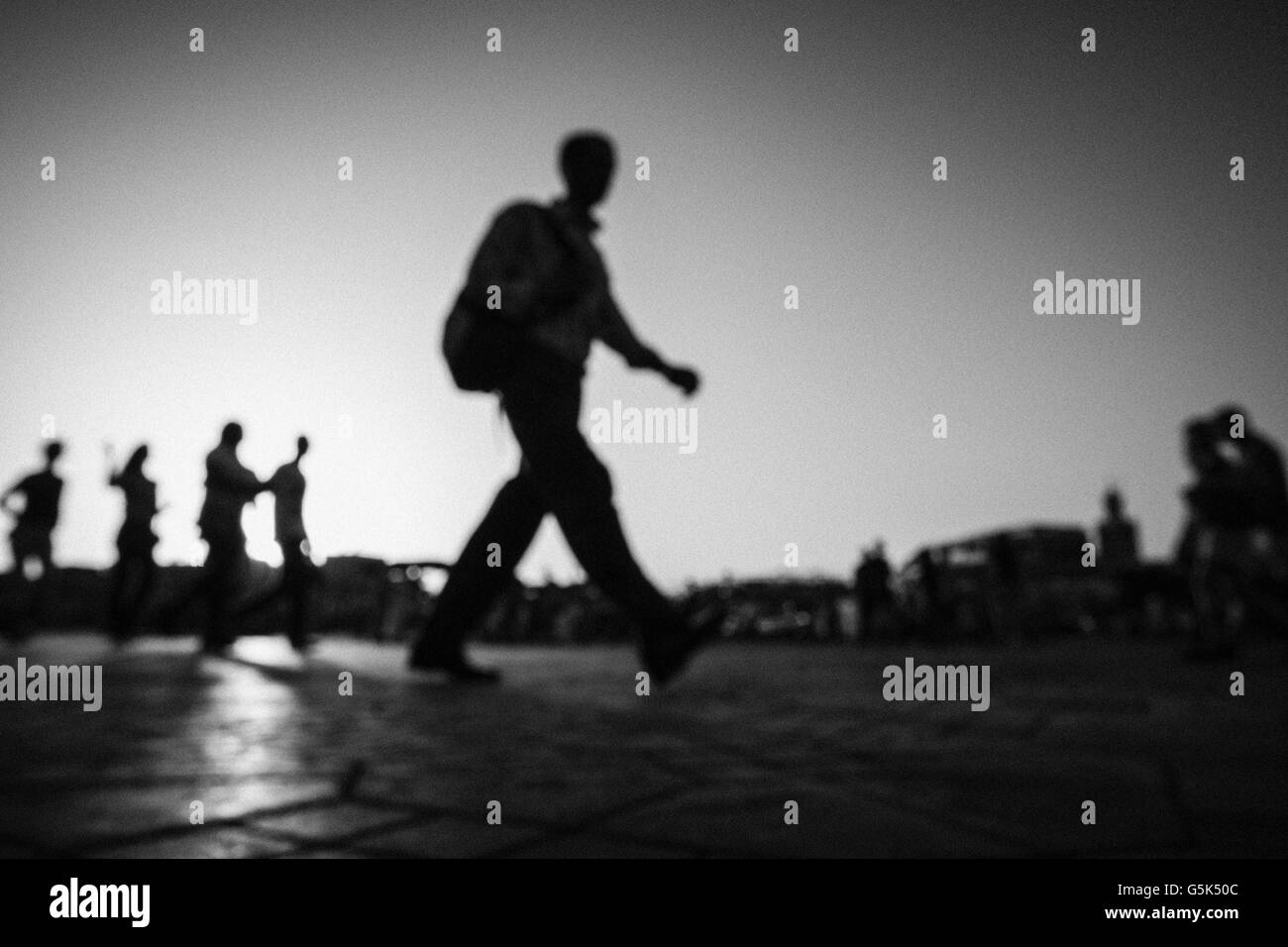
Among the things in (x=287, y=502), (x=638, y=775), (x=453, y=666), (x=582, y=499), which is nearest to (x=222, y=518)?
(x=287, y=502)

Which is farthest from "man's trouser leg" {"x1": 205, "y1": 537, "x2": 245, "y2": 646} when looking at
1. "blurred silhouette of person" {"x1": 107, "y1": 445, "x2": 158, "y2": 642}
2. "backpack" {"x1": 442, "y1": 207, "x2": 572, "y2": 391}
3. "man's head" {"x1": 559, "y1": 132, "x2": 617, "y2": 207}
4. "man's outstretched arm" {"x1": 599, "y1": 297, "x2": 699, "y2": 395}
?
"man's head" {"x1": 559, "y1": 132, "x2": 617, "y2": 207}

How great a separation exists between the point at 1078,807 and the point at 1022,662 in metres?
5.50

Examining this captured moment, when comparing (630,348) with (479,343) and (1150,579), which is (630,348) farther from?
(1150,579)

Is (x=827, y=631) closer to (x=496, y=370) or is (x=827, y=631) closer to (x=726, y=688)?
(x=726, y=688)

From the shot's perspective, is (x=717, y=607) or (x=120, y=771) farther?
(x=717, y=607)

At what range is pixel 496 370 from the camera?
3.46m

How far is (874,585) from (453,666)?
390 inches

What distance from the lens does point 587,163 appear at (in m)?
3.75

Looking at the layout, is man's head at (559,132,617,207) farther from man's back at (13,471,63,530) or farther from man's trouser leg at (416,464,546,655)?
man's back at (13,471,63,530)

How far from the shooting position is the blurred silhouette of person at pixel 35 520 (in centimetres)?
753

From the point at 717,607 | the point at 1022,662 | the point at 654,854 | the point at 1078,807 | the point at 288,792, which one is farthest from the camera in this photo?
the point at 1022,662

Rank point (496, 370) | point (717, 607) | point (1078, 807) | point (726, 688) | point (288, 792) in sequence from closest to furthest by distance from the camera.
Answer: point (1078, 807) < point (288, 792) < point (496, 370) < point (717, 607) < point (726, 688)
